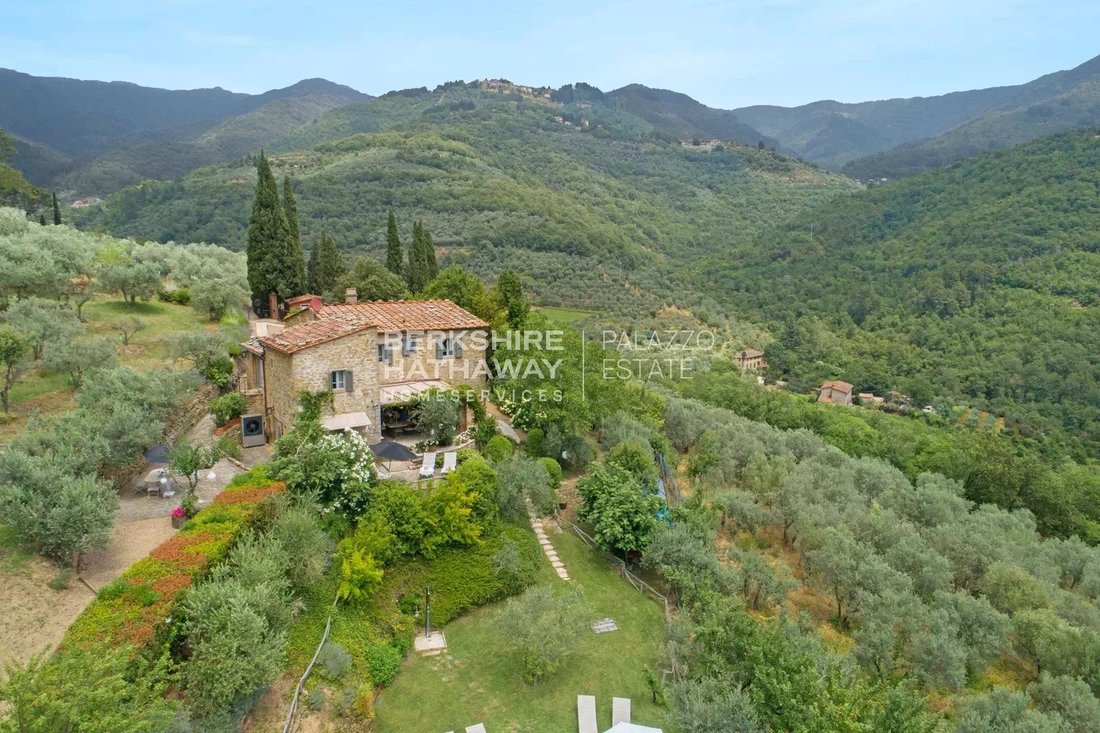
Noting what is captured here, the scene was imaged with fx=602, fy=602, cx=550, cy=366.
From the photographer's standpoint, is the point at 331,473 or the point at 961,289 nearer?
the point at 331,473

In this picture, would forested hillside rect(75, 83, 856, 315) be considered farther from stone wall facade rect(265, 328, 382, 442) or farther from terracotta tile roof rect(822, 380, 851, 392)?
stone wall facade rect(265, 328, 382, 442)

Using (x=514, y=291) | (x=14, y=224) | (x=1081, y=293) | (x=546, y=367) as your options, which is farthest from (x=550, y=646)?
(x=1081, y=293)

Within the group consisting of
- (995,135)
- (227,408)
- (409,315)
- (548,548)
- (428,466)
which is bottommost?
(548,548)

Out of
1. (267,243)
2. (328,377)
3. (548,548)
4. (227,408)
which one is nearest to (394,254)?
(267,243)

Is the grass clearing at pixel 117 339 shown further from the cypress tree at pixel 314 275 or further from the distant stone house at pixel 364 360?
the cypress tree at pixel 314 275

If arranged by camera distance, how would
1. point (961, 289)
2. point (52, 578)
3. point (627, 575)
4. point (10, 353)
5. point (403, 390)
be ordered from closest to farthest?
1. point (52, 578)
2. point (10, 353)
3. point (627, 575)
4. point (403, 390)
5. point (961, 289)

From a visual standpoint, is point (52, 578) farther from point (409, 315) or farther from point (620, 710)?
point (409, 315)

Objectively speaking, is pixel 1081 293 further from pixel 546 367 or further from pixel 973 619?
pixel 546 367
